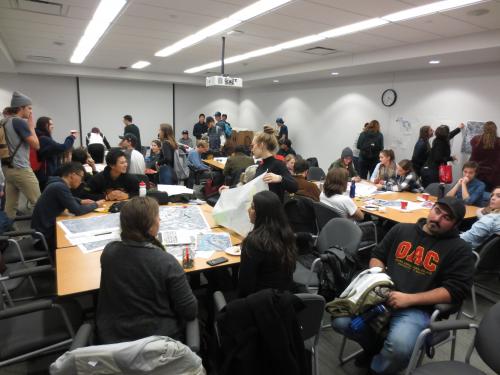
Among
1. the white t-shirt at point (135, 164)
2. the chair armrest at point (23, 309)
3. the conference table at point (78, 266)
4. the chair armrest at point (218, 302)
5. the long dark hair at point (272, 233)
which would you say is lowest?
the chair armrest at point (218, 302)

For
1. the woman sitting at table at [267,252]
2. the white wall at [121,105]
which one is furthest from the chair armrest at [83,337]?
the white wall at [121,105]

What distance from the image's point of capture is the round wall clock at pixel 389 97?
7.02 meters

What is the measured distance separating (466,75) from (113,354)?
685 cm

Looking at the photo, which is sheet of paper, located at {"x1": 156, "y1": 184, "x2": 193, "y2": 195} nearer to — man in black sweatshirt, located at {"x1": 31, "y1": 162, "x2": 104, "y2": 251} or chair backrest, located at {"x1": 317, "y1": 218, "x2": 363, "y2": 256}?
man in black sweatshirt, located at {"x1": 31, "y1": 162, "x2": 104, "y2": 251}

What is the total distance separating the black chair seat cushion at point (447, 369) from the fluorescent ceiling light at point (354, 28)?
3884mm

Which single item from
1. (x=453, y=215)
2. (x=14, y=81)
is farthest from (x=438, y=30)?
(x=14, y=81)

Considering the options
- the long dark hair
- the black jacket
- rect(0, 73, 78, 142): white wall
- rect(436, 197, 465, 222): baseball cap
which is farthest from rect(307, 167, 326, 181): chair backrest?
rect(0, 73, 78, 142): white wall

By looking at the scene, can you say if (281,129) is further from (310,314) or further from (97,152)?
(310,314)

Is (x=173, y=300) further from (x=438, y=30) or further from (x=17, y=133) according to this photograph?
(x=438, y=30)

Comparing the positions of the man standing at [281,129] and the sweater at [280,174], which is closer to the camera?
the sweater at [280,174]

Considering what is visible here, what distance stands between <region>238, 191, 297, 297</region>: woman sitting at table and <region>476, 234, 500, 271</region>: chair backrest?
1.82 metres

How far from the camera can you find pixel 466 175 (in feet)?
12.9

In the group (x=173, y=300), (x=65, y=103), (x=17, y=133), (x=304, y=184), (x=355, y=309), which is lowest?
(x=355, y=309)

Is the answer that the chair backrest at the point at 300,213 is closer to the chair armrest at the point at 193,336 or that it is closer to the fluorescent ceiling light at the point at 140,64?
the chair armrest at the point at 193,336
